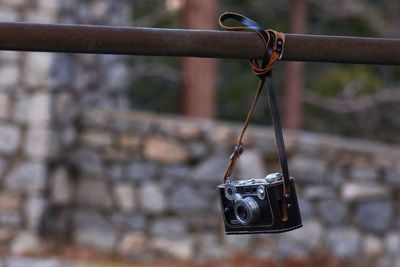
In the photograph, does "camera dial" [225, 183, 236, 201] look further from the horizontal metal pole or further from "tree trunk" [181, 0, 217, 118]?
"tree trunk" [181, 0, 217, 118]

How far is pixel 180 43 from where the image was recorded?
79.1 inches

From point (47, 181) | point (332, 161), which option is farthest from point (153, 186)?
point (332, 161)

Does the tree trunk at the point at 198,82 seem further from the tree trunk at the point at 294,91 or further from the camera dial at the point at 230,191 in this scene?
the camera dial at the point at 230,191

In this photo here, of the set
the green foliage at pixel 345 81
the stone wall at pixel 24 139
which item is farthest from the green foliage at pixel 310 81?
the stone wall at pixel 24 139

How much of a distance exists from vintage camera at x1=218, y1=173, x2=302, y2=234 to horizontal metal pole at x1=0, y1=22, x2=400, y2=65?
10.3 inches

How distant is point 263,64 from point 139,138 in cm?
574

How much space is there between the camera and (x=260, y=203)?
81.7 inches

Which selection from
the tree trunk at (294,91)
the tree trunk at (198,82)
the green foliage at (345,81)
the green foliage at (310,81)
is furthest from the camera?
the green foliage at (310,81)

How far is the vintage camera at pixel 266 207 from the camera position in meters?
2.06

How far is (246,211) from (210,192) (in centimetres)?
560

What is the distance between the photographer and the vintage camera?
206 centimetres

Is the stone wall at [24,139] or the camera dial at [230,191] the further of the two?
the stone wall at [24,139]

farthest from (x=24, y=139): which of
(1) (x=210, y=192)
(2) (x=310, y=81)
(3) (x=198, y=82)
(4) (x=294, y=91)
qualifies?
(2) (x=310, y=81)

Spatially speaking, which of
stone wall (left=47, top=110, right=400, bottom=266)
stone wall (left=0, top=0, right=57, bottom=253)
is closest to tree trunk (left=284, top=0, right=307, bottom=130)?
stone wall (left=47, top=110, right=400, bottom=266)
